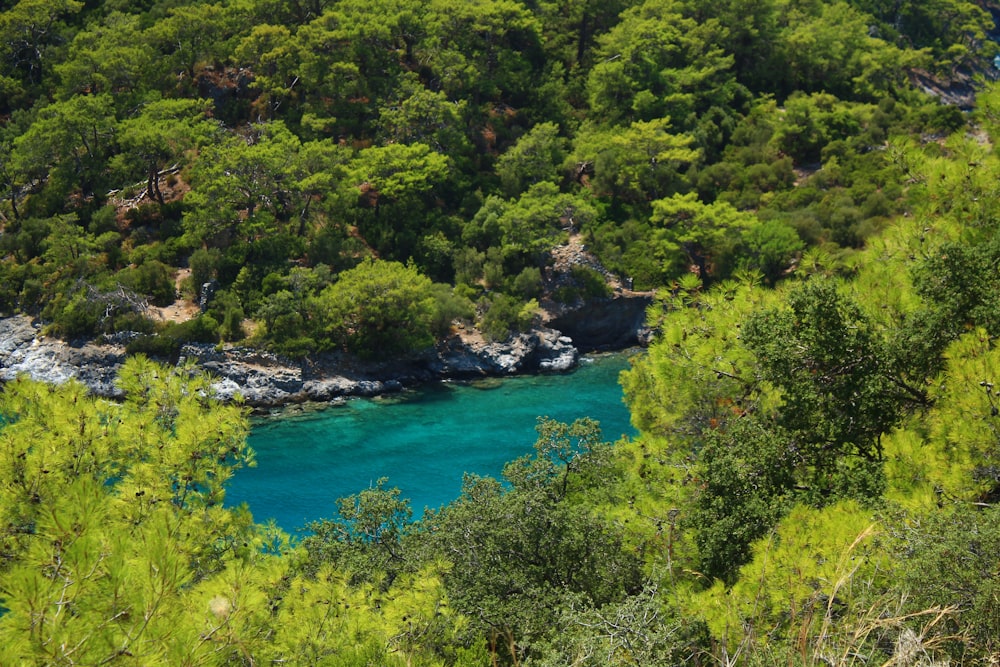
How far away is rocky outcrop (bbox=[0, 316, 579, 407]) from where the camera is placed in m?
24.4

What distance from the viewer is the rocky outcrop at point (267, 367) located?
24.4 metres

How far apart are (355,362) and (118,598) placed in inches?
884

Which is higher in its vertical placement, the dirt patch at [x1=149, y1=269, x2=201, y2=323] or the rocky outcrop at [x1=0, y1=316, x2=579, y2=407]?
the dirt patch at [x1=149, y1=269, x2=201, y2=323]

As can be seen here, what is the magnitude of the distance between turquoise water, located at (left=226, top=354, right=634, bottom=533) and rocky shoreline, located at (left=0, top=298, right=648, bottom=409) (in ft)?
2.44

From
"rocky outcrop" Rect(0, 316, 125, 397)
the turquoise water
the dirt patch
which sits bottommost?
the turquoise water

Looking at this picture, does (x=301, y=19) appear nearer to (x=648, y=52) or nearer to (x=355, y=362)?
(x=648, y=52)

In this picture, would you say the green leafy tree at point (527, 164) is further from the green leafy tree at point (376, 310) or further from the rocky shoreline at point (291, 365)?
the green leafy tree at point (376, 310)

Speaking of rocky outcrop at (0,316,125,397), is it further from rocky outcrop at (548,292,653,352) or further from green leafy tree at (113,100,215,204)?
rocky outcrop at (548,292,653,352)

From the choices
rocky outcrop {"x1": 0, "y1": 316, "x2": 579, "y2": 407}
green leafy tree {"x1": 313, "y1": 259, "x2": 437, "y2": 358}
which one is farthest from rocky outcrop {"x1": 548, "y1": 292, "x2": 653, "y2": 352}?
green leafy tree {"x1": 313, "y1": 259, "x2": 437, "y2": 358}

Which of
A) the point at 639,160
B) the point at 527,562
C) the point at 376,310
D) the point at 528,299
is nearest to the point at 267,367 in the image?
the point at 376,310

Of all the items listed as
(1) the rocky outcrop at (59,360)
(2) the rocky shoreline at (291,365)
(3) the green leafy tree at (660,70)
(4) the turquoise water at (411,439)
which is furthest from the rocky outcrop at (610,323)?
(1) the rocky outcrop at (59,360)

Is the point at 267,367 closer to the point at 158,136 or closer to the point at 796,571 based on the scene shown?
the point at 158,136

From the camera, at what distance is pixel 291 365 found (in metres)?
25.5

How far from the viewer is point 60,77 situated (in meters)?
34.0
